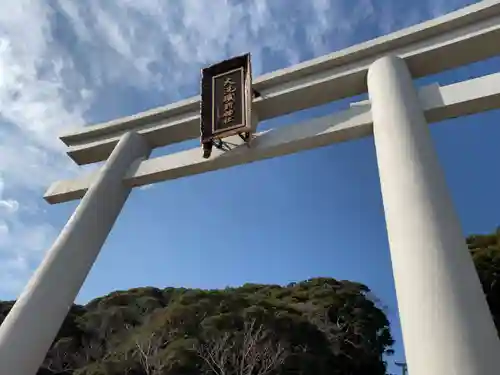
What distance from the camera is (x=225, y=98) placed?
14.1 ft

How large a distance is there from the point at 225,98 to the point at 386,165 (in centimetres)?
176

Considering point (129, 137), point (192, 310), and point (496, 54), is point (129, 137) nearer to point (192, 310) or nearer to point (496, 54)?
point (496, 54)

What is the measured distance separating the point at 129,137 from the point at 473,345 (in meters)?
3.69

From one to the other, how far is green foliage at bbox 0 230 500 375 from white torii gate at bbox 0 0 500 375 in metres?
9.87

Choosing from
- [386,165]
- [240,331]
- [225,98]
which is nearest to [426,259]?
[386,165]

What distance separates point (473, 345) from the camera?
7.09ft

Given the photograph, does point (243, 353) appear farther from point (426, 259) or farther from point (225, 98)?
point (426, 259)

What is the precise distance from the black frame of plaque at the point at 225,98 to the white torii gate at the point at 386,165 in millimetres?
197

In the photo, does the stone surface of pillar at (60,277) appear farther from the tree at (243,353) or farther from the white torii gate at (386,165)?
the tree at (243,353)

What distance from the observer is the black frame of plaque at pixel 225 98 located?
13.2 feet

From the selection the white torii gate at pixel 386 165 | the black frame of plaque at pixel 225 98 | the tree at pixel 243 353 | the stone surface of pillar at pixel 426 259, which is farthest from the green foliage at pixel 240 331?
the stone surface of pillar at pixel 426 259

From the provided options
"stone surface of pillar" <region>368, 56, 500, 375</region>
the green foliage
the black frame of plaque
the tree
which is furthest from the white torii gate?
the green foliage

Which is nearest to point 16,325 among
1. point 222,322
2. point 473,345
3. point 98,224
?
point 98,224

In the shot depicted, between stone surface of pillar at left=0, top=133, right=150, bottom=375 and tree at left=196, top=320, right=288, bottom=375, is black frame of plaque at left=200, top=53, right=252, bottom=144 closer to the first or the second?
stone surface of pillar at left=0, top=133, right=150, bottom=375
